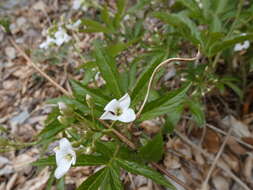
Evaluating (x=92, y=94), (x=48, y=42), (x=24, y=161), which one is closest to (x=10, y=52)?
(x=48, y=42)

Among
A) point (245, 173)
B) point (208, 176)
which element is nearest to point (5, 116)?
point (208, 176)

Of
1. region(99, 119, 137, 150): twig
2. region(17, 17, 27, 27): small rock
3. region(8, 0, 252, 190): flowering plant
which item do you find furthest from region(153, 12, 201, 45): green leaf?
region(17, 17, 27, 27): small rock

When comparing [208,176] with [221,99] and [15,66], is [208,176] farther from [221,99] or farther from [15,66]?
[15,66]

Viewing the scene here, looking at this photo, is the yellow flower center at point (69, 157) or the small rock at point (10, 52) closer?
the yellow flower center at point (69, 157)

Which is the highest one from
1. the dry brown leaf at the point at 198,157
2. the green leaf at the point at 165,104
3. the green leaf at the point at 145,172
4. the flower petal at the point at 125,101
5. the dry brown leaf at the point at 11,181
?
the flower petal at the point at 125,101

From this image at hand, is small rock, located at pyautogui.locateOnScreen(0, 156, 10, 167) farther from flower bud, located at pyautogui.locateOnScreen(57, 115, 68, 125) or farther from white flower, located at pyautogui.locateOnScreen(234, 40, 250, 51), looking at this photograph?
white flower, located at pyautogui.locateOnScreen(234, 40, 250, 51)

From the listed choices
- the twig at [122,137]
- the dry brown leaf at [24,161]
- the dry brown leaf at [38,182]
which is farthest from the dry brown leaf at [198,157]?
the dry brown leaf at [24,161]

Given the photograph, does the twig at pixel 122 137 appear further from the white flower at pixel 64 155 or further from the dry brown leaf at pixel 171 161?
the dry brown leaf at pixel 171 161

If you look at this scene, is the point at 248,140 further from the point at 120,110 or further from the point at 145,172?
the point at 120,110
